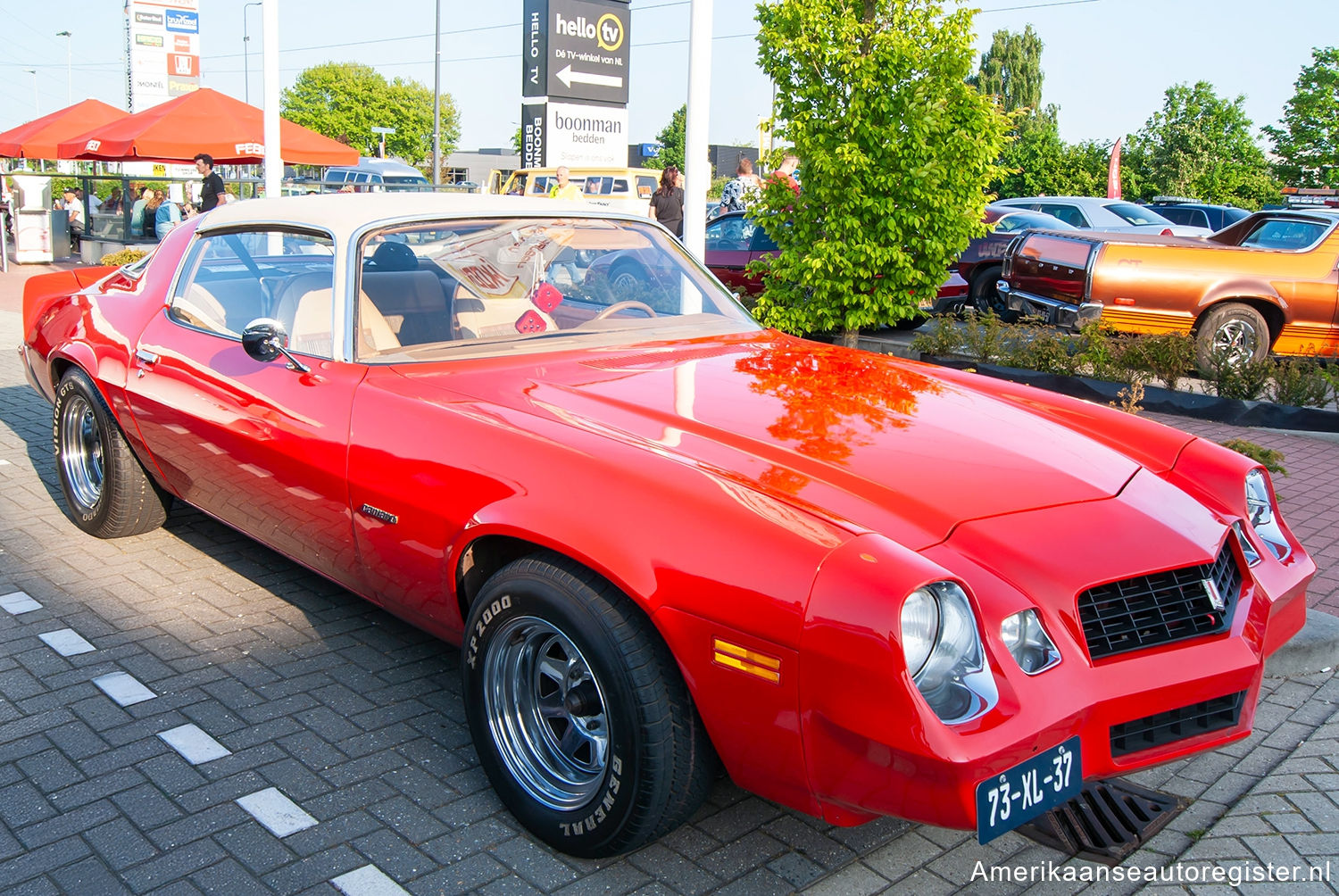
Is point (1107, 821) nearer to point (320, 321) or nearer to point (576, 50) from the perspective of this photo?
point (320, 321)

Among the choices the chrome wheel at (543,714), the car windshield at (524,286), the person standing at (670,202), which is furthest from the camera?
the person standing at (670,202)

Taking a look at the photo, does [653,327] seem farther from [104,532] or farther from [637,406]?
[104,532]

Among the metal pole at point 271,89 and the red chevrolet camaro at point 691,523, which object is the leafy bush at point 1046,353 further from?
the metal pole at point 271,89

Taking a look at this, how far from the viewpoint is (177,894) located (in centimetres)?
245

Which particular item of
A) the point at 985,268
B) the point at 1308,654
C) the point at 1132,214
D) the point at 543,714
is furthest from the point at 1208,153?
the point at 543,714

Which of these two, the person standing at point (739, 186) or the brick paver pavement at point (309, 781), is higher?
the person standing at point (739, 186)

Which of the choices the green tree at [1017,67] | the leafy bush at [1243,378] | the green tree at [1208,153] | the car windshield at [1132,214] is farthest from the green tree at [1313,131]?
the green tree at [1017,67]

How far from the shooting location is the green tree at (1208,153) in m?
28.4

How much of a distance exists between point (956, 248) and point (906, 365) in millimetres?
5805

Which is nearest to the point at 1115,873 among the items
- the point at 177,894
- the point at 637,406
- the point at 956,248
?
the point at 637,406

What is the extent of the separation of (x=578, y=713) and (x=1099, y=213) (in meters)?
15.0

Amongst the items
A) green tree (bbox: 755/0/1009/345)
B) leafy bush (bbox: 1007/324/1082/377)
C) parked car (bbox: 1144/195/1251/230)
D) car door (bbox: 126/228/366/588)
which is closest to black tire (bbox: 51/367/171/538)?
car door (bbox: 126/228/366/588)

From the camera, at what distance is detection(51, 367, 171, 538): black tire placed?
14.9 ft

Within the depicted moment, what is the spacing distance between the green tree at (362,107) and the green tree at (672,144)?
19.2 m
